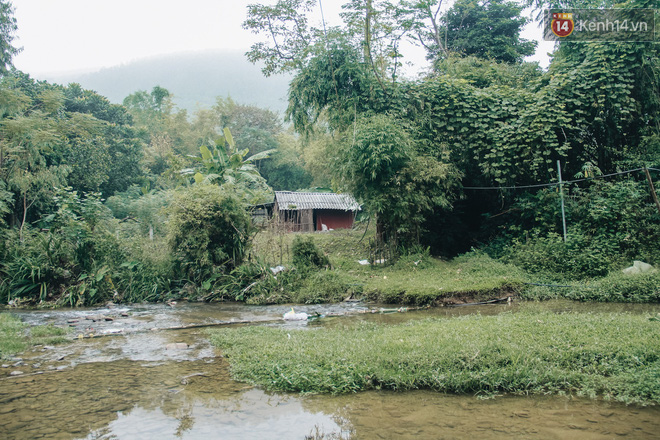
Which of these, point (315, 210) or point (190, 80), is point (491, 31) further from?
point (190, 80)

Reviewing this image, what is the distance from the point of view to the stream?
3402mm

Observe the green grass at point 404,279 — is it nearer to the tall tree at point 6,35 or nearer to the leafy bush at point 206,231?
the leafy bush at point 206,231

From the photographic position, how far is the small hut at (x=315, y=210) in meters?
26.7

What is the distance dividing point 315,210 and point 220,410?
24055 mm

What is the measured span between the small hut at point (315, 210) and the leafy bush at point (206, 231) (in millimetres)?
14046

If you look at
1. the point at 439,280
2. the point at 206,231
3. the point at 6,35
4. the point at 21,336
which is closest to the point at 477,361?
the point at 439,280

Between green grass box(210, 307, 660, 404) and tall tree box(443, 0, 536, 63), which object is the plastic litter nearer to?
green grass box(210, 307, 660, 404)

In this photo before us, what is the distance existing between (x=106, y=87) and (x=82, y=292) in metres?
176

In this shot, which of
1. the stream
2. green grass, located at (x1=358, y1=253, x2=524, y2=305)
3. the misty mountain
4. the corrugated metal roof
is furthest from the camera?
the misty mountain

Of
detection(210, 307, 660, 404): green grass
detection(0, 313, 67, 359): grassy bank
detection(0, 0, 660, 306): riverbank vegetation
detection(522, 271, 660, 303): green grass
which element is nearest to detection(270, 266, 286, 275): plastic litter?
detection(0, 0, 660, 306): riverbank vegetation

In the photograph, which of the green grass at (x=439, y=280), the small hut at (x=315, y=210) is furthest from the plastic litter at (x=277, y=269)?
the small hut at (x=315, y=210)

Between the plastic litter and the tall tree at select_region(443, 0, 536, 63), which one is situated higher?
the tall tree at select_region(443, 0, 536, 63)

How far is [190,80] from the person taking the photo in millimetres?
169250
